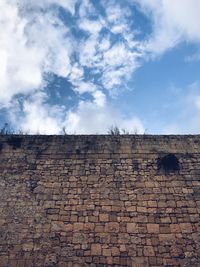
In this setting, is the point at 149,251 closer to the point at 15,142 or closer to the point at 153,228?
the point at 153,228

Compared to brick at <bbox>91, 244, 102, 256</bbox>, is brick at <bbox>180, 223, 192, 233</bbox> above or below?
above

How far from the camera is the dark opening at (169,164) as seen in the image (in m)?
7.73

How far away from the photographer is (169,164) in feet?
25.7

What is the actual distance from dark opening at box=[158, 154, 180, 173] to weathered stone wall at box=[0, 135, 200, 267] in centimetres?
3

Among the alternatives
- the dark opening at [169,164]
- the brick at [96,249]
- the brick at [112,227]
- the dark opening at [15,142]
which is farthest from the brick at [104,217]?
the dark opening at [15,142]

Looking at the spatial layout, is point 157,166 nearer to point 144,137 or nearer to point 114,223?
point 144,137

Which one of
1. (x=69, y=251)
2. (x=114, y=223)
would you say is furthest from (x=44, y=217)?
A: (x=114, y=223)

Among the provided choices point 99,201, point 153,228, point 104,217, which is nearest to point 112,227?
point 104,217

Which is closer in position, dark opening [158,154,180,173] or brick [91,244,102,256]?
brick [91,244,102,256]

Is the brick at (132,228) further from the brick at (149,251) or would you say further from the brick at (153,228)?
the brick at (149,251)

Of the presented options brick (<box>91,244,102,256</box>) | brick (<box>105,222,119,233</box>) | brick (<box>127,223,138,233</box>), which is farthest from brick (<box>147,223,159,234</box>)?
brick (<box>91,244,102,256</box>)

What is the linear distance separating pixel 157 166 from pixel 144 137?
95 centimetres

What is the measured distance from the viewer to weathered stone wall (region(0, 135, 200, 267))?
6410 mm

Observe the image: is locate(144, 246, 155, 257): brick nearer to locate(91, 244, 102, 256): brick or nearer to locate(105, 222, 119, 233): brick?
locate(105, 222, 119, 233): brick
